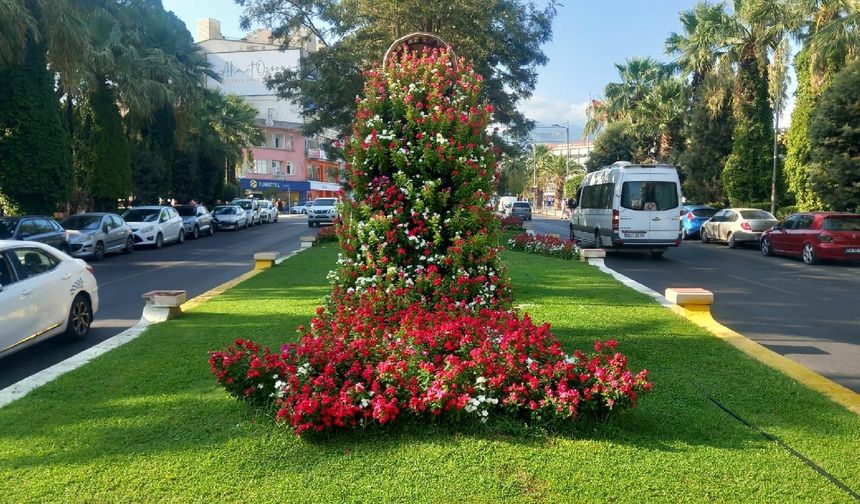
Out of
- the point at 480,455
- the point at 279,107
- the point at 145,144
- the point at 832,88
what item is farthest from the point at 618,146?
the point at 480,455

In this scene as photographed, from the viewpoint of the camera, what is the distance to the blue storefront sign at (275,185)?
7156cm

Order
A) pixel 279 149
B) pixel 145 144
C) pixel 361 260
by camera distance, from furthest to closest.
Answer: pixel 279 149
pixel 145 144
pixel 361 260

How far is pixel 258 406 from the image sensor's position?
5082 mm

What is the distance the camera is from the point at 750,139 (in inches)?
1288

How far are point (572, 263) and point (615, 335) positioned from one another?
877 cm

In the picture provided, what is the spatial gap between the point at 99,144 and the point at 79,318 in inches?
860

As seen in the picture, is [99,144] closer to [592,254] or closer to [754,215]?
[592,254]

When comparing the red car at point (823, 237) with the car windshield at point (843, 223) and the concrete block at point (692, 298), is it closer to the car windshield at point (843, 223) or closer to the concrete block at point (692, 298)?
the car windshield at point (843, 223)

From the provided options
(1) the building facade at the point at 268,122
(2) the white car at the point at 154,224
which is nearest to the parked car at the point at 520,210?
(1) the building facade at the point at 268,122

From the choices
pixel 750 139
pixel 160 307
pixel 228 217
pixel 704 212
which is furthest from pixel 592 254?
pixel 228 217

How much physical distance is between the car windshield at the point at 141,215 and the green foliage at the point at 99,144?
3.19m

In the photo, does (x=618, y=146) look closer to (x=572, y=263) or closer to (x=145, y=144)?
(x=145, y=144)

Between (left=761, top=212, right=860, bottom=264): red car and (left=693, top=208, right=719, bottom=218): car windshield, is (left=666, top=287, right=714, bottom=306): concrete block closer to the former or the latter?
(left=761, top=212, right=860, bottom=264): red car

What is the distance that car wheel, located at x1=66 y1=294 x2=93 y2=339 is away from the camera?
8.58 m
